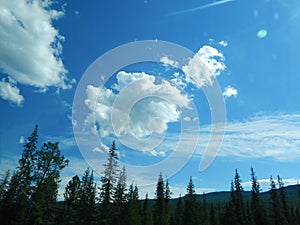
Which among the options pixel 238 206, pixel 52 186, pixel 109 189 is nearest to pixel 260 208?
pixel 238 206

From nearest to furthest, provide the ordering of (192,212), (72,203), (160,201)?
(72,203) < (192,212) < (160,201)

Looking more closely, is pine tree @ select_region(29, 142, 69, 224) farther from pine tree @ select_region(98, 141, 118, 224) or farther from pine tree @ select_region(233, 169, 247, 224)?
pine tree @ select_region(233, 169, 247, 224)

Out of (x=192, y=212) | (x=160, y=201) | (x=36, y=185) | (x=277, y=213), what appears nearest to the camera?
(x=36, y=185)

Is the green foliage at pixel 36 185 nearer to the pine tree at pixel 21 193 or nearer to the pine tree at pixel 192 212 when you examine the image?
the pine tree at pixel 21 193

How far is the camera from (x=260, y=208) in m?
55.1

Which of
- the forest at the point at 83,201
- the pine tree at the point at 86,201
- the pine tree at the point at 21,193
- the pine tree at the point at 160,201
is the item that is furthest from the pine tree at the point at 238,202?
the pine tree at the point at 21,193

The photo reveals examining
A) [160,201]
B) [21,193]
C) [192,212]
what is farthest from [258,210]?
[21,193]

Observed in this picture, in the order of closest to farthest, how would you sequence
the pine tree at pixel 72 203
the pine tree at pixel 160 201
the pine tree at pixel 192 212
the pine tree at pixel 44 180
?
the pine tree at pixel 44 180 < the pine tree at pixel 72 203 < the pine tree at pixel 192 212 < the pine tree at pixel 160 201

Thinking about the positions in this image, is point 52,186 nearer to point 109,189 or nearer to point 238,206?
point 109,189

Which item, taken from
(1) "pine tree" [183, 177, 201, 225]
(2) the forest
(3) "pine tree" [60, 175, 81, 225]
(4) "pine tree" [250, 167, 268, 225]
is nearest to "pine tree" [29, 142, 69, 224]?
(2) the forest

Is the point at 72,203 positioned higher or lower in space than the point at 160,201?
lower

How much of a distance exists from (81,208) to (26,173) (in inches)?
714

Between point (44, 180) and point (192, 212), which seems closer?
point (44, 180)

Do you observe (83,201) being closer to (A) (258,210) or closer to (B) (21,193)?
(B) (21,193)
